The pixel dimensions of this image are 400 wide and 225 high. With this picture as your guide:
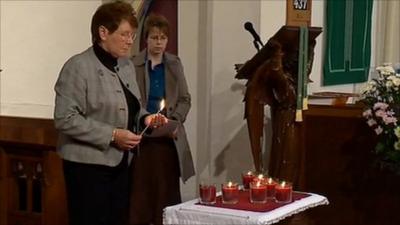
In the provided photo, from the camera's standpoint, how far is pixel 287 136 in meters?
4.03

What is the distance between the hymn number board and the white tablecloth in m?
2.04

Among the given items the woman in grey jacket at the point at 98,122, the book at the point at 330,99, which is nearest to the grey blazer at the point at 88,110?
the woman in grey jacket at the point at 98,122

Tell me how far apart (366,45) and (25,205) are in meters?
3.27

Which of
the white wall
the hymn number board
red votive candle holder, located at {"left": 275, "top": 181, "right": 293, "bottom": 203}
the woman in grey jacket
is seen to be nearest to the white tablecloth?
red votive candle holder, located at {"left": 275, "top": 181, "right": 293, "bottom": 203}

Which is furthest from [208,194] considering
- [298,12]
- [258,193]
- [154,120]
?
[298,12]

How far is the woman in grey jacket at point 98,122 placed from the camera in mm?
3055

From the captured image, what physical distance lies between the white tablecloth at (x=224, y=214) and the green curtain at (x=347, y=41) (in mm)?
2954

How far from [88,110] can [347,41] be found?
3.49 m

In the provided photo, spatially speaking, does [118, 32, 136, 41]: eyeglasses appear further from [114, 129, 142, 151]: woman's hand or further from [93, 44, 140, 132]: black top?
[114, 129, 142, 151]: woman's hand

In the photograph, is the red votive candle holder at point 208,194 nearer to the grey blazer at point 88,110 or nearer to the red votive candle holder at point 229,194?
the red votive candle holder at point 229,194

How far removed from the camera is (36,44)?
18.4ft

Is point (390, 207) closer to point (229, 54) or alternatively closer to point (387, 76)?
point (387, 76)

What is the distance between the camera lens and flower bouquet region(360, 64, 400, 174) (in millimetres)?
3768

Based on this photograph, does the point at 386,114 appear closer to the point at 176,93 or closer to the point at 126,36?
the point at 176,93
